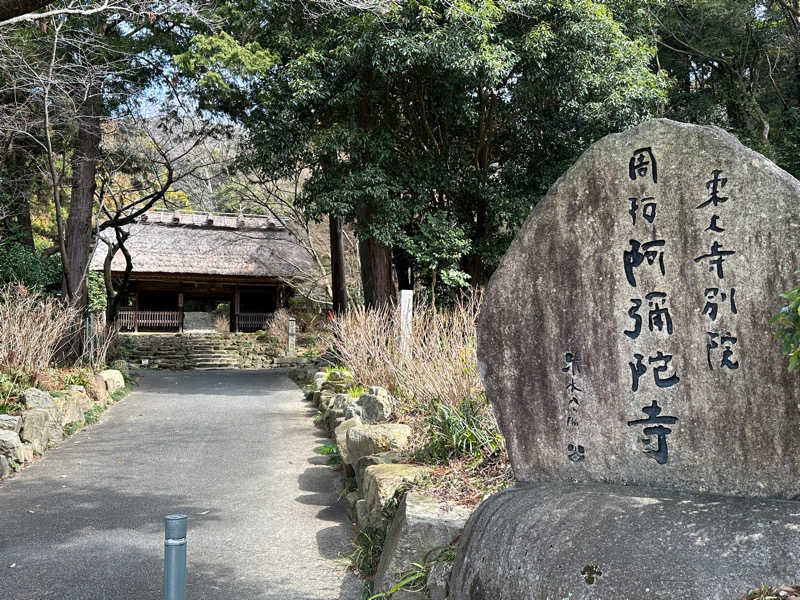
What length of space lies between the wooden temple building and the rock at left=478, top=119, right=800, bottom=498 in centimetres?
1941

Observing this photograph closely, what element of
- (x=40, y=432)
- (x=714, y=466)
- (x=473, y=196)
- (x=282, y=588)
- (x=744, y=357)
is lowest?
(x=282, y=588)

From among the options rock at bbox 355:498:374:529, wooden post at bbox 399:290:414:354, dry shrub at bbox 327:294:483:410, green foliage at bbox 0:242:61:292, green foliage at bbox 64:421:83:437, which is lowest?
rock at bbox 355:498:374:529

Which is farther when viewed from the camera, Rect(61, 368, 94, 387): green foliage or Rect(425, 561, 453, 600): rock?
Rect(61, 368, 94, 387): green foliage

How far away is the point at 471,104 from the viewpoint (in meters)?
13.8

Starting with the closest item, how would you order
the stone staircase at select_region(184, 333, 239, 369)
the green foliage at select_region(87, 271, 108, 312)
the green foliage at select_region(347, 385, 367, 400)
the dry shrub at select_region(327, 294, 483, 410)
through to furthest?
1. the dry shrub at select_region(327, 294, 483, 410)
2. the green foliage at select_region(347, 385, 367, 400)
3. the stone staircase at select_region(184, 333, 239, 369)
4. the green foliage at select_region(87, 271, 108, 312)

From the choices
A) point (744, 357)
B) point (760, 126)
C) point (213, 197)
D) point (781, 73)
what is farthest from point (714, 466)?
point (213, 197)

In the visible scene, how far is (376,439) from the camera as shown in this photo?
5824 mm

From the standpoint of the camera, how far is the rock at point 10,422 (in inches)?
289

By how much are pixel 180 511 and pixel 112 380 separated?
726 centimetres

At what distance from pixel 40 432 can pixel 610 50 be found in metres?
10.7

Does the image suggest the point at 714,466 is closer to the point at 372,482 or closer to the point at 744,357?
the point at 744,357

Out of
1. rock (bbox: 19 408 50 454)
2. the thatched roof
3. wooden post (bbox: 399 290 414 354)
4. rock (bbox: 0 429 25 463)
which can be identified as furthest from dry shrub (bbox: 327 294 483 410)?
the thatched roof

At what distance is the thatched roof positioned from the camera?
23422 millimetres

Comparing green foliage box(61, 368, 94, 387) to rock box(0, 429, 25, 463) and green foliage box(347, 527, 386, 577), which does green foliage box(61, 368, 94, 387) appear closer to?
rock box(0, 429, 25, 463)
